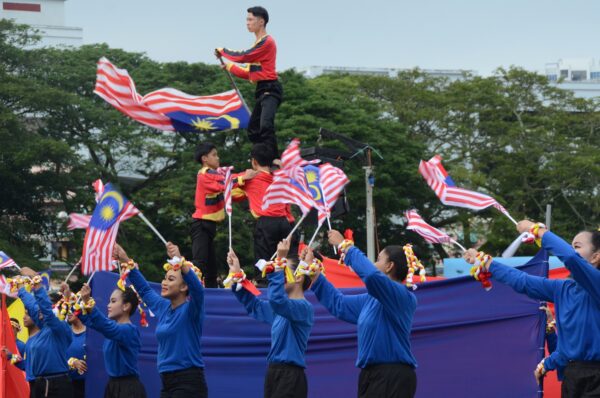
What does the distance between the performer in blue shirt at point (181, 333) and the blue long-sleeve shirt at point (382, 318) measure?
1.45 meters

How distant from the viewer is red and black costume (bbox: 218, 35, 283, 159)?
35.3 ft

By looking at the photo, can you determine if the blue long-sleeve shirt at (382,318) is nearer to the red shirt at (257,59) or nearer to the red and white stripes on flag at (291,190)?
the red and white stripes on flag at (291,190)

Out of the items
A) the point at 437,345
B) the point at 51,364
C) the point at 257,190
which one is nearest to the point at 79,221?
the point at 51,364

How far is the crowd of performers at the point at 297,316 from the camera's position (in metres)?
6.74

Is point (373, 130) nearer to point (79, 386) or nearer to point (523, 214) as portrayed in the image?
point (523, 214)

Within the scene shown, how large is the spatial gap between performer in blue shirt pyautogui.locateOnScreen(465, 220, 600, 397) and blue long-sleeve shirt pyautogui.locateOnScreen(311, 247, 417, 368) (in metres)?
0.59

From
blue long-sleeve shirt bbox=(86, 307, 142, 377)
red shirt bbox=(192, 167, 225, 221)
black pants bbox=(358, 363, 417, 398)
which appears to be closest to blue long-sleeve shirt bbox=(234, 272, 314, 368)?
black pants bbox=(358, 363, 417, 398)

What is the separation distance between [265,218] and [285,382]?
3161 mm

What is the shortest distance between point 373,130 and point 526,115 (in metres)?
6.74

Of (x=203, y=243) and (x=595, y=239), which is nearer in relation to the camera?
(x=595, y=239)

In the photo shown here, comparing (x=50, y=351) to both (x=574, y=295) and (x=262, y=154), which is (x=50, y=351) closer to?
(x=262, y=154)

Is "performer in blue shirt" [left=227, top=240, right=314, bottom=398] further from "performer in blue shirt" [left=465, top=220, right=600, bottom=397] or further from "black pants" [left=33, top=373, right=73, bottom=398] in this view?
"black pants" [left=33, top=373, right=73, bottom=398]

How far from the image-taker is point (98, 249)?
9148mm

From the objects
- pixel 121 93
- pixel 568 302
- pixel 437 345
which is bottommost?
pixel 437 345
